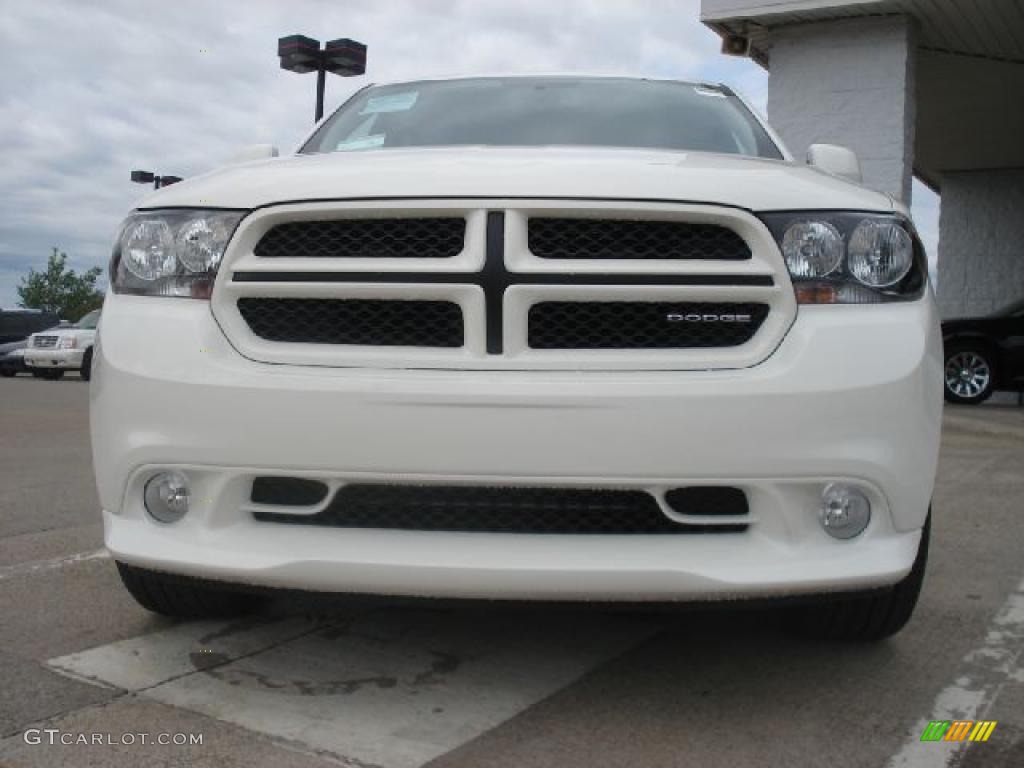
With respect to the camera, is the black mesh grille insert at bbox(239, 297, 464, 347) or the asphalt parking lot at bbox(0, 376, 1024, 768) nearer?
the asphalt parking lot at bbox(0, 376, 1024, 768)

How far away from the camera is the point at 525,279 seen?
2.20m

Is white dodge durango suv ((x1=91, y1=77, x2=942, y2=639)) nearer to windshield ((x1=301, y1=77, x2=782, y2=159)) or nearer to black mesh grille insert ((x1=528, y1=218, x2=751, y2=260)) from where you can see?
black mesh grille insert ((x1=528, y1=218, x2=751, y2=260))

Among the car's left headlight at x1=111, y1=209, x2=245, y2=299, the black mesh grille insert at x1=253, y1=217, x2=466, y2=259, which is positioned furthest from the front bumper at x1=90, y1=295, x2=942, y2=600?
the black mesh grille insert at x1=253, y1=217, x2=466, y2=259

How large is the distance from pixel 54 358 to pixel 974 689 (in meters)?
19.4

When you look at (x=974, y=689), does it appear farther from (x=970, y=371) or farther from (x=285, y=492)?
(x=970, y=371)

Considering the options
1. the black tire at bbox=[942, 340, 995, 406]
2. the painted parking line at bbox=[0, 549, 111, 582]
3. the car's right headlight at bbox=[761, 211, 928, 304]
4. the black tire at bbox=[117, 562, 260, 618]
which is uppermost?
the car's right headlight at bbox=[761, 211, 928, 304]

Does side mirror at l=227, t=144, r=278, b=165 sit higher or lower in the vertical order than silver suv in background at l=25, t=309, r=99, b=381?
higher

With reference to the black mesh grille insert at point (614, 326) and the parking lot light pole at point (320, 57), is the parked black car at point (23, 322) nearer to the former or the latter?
the parking lot light pole at point (320, 57)

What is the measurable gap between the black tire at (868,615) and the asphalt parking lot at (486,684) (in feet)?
0.18

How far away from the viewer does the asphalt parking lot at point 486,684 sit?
210 cm

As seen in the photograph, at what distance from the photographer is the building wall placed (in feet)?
54.0

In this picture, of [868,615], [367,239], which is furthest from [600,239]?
[868,615]

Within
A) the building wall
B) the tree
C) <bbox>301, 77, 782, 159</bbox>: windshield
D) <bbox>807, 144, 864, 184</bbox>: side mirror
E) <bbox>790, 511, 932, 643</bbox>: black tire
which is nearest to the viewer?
<bbox>790, 511, 932, 643</bbox>: black tire

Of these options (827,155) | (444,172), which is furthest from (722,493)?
(827,155)
